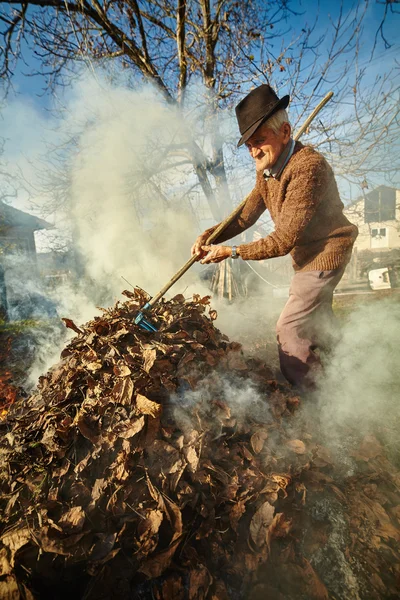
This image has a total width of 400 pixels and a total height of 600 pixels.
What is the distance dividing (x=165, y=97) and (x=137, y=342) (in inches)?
314

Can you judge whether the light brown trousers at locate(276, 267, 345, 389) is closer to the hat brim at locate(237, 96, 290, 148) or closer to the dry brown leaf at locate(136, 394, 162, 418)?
the hat brim at locate(237, 96, 290, 148)

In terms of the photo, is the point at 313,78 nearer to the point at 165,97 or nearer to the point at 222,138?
the point at 222,138

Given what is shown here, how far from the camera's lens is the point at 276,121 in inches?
92.1

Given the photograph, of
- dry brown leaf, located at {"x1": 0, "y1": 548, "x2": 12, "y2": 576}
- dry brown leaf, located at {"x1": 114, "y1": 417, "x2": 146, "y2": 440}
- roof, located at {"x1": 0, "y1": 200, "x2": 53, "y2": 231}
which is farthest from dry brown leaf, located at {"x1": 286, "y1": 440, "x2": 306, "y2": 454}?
roof, located at {"x1": 0, "y1": 200, "x2": 53, "y2": 231}

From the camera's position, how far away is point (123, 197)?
8898 mm

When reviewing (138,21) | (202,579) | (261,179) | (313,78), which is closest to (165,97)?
(138,21)

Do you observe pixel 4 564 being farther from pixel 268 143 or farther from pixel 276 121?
pixel 276 121

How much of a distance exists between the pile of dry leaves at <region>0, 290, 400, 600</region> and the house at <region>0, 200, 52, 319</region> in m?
9.36

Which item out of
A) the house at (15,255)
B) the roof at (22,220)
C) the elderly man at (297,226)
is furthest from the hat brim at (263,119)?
the roof at (22,220)

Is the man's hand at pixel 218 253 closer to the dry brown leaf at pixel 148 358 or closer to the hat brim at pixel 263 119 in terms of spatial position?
the hat brim at pixel 263 119

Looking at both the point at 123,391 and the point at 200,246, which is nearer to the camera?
the point at 123,391

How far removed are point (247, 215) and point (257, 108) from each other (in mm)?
1092

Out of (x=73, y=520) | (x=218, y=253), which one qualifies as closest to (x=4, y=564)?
(x=73, y=520)

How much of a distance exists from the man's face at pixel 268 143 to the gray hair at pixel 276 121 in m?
0.02
